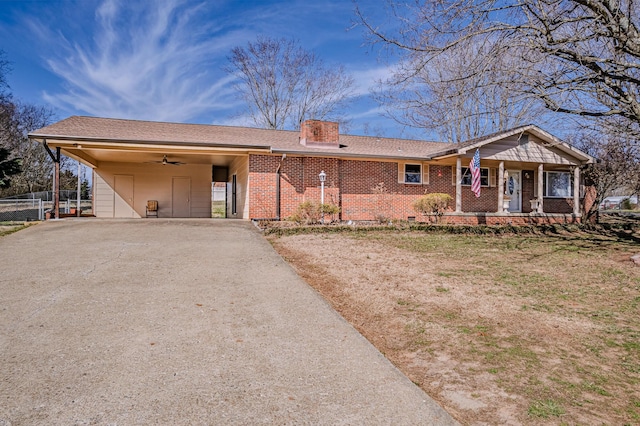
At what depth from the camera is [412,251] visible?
9141mm

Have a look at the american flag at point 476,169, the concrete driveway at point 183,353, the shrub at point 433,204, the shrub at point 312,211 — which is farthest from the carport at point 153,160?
the american flag at point 476,169

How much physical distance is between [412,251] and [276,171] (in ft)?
23.4

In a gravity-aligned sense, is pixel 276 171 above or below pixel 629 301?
above

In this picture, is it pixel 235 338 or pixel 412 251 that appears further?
pixel 412 251

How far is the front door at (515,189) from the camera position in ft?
62.8

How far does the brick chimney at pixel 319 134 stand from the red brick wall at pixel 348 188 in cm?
94

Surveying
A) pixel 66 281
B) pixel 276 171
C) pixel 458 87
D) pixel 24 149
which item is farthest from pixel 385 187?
pixel 24 149

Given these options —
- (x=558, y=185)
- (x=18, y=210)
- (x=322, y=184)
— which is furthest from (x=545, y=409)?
(x=558, y=185)

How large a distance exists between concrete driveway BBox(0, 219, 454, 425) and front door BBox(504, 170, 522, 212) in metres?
16.5

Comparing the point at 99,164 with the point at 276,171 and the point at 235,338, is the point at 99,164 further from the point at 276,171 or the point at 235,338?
the point at 235,338

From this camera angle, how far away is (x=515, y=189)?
760 inches

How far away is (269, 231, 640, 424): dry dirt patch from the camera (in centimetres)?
→ 278

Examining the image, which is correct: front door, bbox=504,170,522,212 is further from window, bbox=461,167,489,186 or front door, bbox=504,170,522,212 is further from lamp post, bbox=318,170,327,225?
lamp post, bbox=318,170,327,225

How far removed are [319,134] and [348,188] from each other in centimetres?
259
